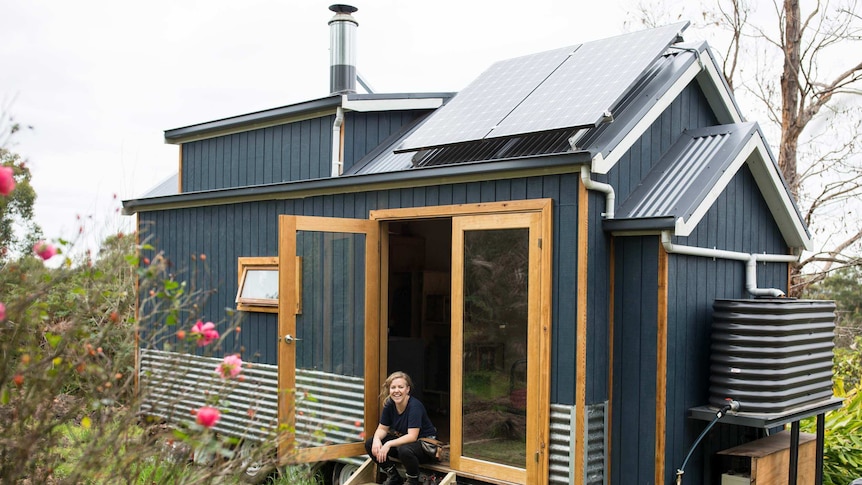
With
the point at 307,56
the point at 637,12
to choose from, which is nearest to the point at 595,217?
the point at 307,56

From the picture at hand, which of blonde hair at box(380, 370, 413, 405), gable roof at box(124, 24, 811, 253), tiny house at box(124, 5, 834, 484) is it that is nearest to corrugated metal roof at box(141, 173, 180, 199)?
tiny house at box(124, 5, 834, 484)

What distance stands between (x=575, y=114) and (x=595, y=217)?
2.74 feet

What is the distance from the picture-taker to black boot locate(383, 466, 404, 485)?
6.80 meters

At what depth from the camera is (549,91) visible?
714 cm

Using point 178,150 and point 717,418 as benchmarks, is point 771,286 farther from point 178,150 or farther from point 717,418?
point 178,150

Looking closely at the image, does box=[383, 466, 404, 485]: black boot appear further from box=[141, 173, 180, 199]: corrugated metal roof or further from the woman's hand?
box=[141, 173, 180, 199]: corrugated metal roof

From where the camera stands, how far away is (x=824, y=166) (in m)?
13.8

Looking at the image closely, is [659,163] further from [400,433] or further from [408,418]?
[400,433]

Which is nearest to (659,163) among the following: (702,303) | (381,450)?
(702,303)

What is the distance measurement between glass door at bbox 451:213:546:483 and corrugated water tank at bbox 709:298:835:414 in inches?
58.1

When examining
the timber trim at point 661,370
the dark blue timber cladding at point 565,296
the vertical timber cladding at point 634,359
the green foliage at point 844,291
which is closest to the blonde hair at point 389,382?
the dark blue timber cladding at point 565,296

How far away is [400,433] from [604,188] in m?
2.56

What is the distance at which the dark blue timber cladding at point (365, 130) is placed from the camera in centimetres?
866

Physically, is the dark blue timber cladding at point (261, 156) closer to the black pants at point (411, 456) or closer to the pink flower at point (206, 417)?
the black pants at point (411, 456)
